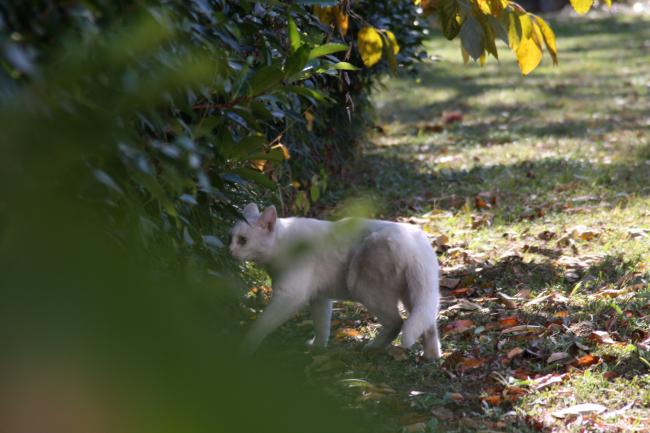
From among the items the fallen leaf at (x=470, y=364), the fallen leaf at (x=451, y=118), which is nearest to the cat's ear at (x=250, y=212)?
the fallen leaf at (x=470, y=364)

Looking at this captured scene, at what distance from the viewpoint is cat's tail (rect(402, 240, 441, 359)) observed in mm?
3604

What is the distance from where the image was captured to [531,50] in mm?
2855

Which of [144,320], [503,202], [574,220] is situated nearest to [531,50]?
[144,320]

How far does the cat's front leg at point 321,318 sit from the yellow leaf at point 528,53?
1623mm

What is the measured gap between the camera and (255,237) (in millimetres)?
3836

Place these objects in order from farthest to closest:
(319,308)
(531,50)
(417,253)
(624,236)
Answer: (624,236) < (319,308) < (417,253) < (531,50)

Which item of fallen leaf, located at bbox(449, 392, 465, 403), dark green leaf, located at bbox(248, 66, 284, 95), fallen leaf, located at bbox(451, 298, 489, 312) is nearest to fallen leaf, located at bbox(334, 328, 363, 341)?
fallen leaf, located at bbox(451, 298, 489, 312)

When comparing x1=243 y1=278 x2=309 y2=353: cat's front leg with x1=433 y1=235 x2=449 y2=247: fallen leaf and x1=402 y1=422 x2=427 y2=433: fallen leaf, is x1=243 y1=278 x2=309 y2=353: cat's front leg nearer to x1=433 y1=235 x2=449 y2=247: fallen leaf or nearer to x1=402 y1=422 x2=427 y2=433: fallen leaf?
x1=402 y1=422 x2=427 y2=433: fallen leaf

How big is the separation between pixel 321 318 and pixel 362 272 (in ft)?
1.27

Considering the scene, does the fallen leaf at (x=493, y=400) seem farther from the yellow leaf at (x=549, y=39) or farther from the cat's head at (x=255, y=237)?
the yellow leaf at (x=549, y=39)

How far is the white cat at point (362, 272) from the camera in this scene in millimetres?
3719

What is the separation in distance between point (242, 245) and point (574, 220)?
2.81 m

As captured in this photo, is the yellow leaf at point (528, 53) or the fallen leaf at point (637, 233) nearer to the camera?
the yellow leaf at point (528, 53)

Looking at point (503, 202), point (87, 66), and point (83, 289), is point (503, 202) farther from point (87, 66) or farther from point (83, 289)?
point (83, 289)
